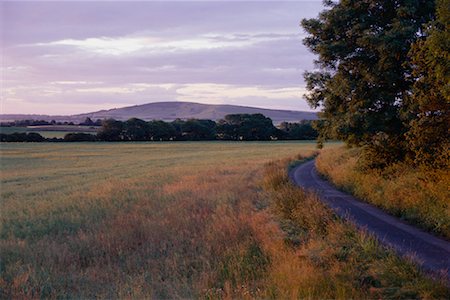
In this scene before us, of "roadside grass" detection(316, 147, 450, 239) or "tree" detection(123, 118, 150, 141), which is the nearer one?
"roadside grass" detection(316, 147, 450, 239)

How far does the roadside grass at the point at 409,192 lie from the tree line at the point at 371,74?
908 millimetres

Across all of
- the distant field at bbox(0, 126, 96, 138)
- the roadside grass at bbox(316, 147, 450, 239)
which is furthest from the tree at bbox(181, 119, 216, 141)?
the roadside grass at bbox(316, 147, 450, 239)

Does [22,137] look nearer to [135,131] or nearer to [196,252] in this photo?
[135,131]

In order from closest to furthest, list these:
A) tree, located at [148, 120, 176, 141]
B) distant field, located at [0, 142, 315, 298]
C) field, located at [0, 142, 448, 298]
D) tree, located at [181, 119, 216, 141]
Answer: field, located at [0, 142, 448, 298] < distant field, located at [0, 142, 315, 298] < tree, located at [148, 120, 176, 141] < tree, located at [181, 119, 216, 141]

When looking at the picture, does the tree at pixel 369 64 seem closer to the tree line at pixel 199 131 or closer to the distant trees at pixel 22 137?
the tree line at pixel 199 131

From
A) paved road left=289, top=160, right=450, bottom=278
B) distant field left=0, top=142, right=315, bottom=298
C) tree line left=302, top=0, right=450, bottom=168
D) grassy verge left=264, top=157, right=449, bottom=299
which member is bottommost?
distant field left=0, top=142, right=315, bottom=298

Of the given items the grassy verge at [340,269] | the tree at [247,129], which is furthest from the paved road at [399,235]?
the tree at [247,129]

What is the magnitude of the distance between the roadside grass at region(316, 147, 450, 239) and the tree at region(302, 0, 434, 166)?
4.65 feet

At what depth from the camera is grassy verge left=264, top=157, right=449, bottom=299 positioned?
23.0 ft

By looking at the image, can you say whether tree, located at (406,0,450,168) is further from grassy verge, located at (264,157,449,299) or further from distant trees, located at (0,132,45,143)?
distant trees, located at (0,132,45,143)

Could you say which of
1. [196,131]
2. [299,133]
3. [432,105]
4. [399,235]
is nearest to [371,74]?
[432,105]

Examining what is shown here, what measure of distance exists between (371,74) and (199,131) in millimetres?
82096

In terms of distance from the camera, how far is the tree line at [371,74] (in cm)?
1808

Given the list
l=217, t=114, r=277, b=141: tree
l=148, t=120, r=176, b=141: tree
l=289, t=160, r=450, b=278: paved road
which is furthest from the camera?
l=217, t=114, r=277, b=141: tree
